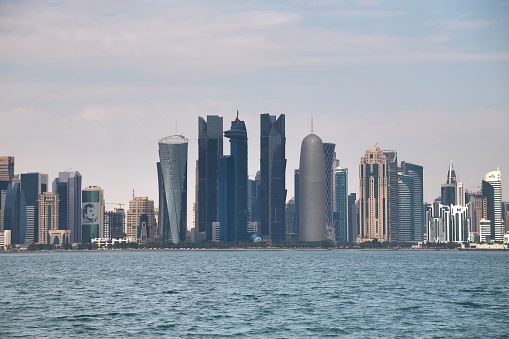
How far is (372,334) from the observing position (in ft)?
278

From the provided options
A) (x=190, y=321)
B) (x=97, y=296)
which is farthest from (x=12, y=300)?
(x=190, y=321)

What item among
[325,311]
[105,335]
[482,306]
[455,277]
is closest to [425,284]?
[455,277]

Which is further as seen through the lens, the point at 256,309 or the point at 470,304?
the point at 470,304

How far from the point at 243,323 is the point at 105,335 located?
52.0ft

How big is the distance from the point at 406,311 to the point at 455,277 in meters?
78.9

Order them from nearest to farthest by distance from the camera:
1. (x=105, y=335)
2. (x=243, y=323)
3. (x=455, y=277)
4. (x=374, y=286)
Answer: (x=105, y=335) < (x=243, y=323) < (x=374, y=286) < (x=455, y=277)

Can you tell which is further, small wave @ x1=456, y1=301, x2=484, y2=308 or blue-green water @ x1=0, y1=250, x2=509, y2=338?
small wave @ x1=456, y1=301, x2=484, y2=308

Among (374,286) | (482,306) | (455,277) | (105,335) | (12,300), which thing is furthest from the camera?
(455,277)

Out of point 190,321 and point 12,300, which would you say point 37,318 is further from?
point 12,300

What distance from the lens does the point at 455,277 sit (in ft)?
586

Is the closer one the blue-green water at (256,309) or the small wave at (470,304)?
the blue-green water at (256,309)

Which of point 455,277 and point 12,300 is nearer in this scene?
point 12,300

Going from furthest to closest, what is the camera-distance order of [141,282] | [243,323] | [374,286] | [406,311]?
1. [141,282]
2. [374,286]
3. [406,311]
4. [243,323]

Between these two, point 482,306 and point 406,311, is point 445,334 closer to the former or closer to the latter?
point 406,311
